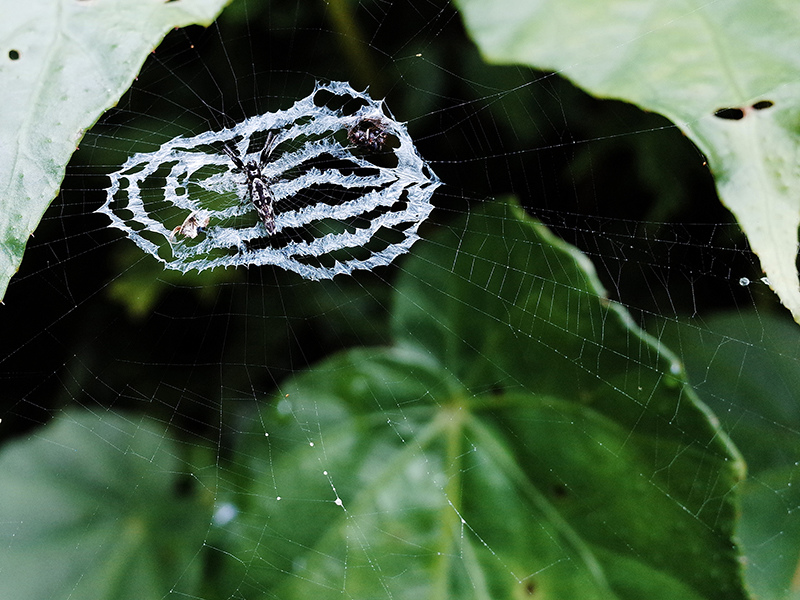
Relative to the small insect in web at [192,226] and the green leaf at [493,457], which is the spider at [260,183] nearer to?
the small insect in web at [192,226]

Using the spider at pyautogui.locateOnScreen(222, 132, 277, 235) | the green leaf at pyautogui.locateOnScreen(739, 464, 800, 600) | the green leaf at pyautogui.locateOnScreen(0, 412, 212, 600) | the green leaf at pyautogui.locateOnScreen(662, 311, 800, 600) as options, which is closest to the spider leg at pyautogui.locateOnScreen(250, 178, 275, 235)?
the spider at pyautogui.locateOnScreen(222, 132, 277, 235)

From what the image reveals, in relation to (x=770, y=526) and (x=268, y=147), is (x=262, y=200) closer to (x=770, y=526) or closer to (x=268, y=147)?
(x=268, y=147)

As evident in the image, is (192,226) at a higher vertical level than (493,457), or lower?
higher

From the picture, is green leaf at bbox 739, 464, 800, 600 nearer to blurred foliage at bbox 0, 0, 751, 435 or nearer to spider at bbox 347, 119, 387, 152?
blurred foliage at bbox 0, 0, 751, 435

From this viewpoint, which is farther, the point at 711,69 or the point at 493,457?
the point at 493,457

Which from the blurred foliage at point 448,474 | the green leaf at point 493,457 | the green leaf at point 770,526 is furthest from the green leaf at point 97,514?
the green leaf at point 770,526

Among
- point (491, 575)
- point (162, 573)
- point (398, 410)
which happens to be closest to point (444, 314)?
point (398, 410)

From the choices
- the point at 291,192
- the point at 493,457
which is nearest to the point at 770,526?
the point at 493,457
